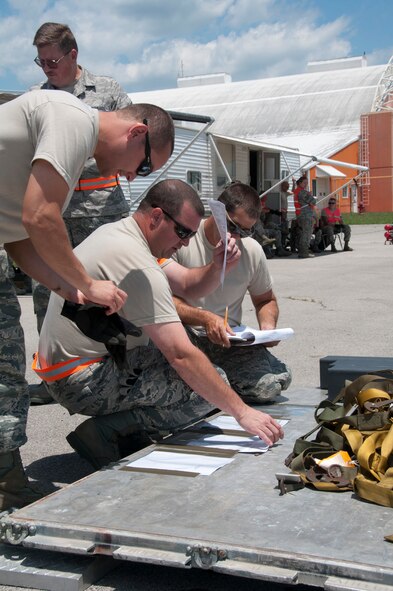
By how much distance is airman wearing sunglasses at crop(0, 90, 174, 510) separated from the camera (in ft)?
8.57

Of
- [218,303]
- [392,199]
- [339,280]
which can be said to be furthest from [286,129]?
[218,303]

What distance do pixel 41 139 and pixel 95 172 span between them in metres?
2.12

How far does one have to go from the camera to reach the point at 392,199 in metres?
45.6

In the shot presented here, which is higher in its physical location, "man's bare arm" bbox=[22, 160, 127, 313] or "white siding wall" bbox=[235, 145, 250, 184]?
"white siding wall" bbox=[235, 145, 250, 184]

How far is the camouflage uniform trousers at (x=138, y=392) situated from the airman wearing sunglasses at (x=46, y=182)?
1.05 feet

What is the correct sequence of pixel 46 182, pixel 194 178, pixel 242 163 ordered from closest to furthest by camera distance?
pixel 46 182 < pixel 194 178 < pixel 242 163

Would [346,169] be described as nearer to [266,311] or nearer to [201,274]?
[266,311]

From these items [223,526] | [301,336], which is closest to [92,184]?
[223,526]

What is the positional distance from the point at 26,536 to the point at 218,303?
2119 mm

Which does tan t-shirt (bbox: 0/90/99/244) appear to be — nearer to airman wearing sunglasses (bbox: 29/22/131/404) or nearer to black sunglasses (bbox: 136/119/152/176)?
black sunglasses (bbox: 136/119/152/176)

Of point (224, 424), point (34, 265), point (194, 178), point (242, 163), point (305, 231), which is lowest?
point (224, 424)

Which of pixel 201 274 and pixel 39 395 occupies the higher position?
pixel 201 274

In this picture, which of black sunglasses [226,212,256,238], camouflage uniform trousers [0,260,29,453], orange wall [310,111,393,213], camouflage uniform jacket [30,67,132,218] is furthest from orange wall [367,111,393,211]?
camouflage uniform trousers [0,260,29,453]

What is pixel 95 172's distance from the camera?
15.5 ft
